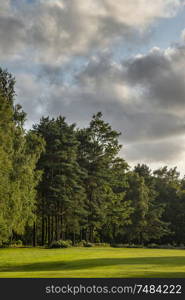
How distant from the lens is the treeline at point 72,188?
46000 mm

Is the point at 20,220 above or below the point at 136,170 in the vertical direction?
below

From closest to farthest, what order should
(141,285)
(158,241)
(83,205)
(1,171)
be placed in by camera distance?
1. (141,285)
2. (1,171)
3. (83,205)
4. (158,241)

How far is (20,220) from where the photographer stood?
4769 cm

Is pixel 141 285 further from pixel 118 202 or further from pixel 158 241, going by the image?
pixel 158 241

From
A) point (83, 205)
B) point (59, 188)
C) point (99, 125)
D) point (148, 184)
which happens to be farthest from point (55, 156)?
point (148, 184)

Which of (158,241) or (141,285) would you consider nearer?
(141,285)

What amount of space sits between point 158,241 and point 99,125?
35.3 meters

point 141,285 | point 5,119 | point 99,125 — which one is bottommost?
point 141,285

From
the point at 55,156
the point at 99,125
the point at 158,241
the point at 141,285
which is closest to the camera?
the point at 141,285

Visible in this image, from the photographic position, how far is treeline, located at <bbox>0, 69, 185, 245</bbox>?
1811 inches

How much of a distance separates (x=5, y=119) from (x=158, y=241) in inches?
2490

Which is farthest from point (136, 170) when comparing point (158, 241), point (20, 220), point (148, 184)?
point (20, 220)

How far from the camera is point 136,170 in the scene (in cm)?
10306

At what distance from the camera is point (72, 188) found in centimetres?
6700
